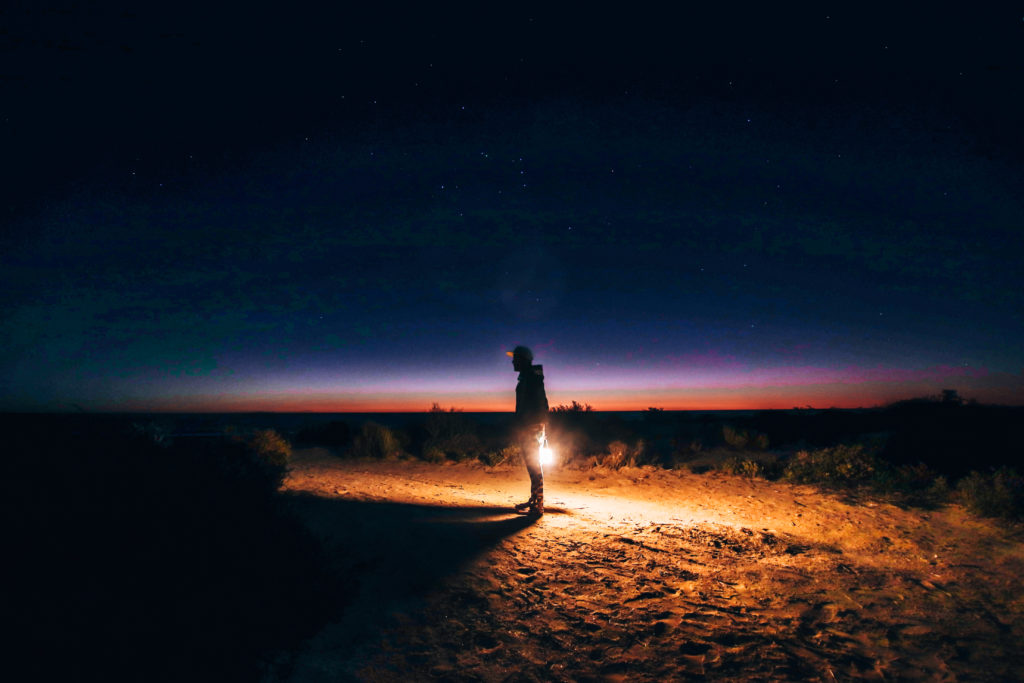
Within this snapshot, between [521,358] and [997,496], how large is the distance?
8.43 m

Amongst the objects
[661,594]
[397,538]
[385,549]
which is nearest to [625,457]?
[661,594]

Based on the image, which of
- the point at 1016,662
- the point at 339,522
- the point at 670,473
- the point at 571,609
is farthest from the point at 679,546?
the point at 670,473

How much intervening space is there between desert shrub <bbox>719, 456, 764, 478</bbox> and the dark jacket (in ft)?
26.5

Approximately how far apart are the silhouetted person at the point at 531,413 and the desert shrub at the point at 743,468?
25.6 ft

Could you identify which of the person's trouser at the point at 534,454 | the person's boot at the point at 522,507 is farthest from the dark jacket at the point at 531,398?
the person's boot at the point at 522,507

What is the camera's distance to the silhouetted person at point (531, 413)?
782 centimetres

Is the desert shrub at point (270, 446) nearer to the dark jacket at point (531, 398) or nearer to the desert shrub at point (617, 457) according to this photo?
the dark jacket at point (531, 398)

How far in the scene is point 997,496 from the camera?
804 centimetres

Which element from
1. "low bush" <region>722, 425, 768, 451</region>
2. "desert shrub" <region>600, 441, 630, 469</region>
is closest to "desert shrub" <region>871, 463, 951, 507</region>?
"low bush" <region>722, 425, 768, 451</region>

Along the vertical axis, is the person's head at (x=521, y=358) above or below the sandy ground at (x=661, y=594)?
above

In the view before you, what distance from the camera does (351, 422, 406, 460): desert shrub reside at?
51.4 feet

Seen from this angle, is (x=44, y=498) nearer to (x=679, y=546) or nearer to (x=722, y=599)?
(x=722, y=599)

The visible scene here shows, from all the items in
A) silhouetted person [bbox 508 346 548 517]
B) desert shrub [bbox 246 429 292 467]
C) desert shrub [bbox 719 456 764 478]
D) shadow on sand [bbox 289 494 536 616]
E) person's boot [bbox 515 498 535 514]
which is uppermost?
silhouetted person [bbox 508 346 548 517]

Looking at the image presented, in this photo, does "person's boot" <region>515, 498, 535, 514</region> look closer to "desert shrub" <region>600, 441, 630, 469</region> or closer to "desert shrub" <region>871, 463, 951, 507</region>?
"desert shrub" <region>600, 441, 630, 469</region>
